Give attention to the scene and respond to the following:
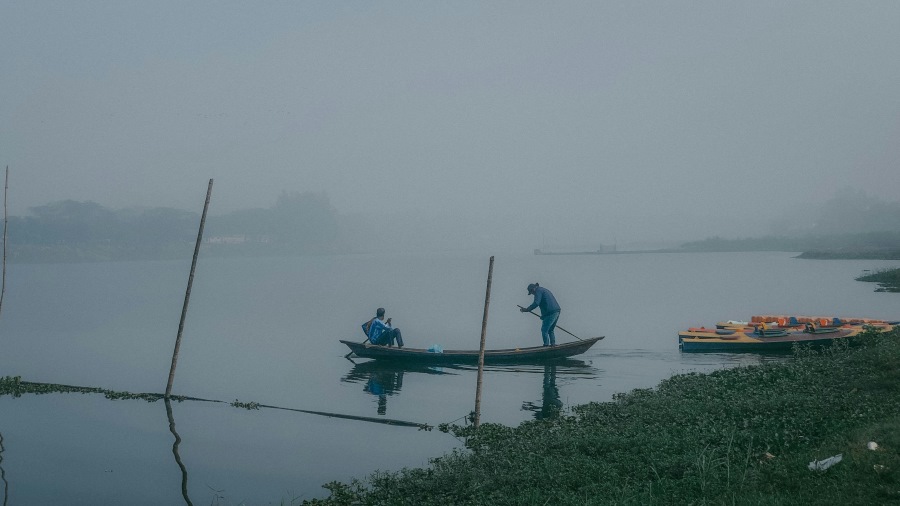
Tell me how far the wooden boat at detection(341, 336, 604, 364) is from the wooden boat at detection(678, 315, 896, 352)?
5480 mm

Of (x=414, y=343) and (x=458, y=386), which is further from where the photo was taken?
(x=414, y=343)

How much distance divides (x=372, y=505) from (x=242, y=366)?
925 inches

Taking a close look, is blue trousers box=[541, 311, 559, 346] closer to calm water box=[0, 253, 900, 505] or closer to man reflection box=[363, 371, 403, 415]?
calm water box=[0, 253, 900, 505]

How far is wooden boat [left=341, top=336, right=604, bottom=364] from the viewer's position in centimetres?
2661

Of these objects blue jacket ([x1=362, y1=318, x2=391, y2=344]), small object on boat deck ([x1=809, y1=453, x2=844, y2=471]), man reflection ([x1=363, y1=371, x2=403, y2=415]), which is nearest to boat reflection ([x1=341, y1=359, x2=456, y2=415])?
man reflection ([x1=363, y1=371, x2=403, y2=415])

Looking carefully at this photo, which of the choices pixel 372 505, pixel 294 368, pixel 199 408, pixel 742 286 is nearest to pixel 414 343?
pixel 294 368

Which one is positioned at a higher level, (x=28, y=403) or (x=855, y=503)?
(x=855, y=503)

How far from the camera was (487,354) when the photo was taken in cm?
2644

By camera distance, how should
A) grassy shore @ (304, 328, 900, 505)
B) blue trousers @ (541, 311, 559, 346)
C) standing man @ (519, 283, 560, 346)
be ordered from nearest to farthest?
1. grassy shore @ (304, 328, 900, 505)
2. standing man @ (519, 283, 560, 346)
3. blue trousers @ (541, 311, 559, 346)

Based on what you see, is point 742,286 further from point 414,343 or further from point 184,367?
point 184,367

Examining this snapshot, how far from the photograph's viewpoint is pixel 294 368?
107 ft

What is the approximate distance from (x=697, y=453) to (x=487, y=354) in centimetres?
1484

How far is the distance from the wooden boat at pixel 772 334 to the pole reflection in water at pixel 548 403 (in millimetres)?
7236

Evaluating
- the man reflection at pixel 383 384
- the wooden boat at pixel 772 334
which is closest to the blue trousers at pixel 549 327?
the man reflection at pixel 383 384
